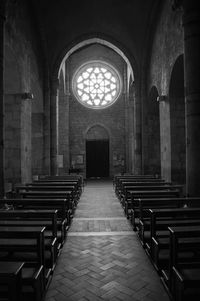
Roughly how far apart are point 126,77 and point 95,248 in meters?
16.8

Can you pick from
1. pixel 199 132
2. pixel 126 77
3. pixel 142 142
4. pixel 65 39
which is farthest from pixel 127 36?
pixel 199 132

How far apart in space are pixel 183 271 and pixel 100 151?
57.8 ft

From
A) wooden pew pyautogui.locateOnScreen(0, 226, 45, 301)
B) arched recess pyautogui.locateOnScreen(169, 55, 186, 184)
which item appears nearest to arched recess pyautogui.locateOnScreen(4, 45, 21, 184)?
arched recess pyautogui.locateOnScreen(169, 55, 186, 184)

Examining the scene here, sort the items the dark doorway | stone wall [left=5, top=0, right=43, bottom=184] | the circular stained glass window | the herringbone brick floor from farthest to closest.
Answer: the circular stained glass window, the dark doorway, stone wall [left=5, top=0, right=43, bottom=184], the herringbone brick floor

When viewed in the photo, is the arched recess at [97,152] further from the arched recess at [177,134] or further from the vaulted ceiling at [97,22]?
the arched recess at [177,134]

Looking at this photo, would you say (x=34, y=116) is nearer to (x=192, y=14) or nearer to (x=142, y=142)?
(x=142, y=142)

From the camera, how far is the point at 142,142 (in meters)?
13.6

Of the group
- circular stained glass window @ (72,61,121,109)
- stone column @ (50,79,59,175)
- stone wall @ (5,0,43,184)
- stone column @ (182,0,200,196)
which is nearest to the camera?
Answer: stone column @ (182,0,200,196)

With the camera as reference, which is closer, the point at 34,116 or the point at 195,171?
the point at 195,171

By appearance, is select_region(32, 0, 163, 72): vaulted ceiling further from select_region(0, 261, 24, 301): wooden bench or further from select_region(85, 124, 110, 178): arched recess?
select_region(0, 261, 24, 301): wooden bench

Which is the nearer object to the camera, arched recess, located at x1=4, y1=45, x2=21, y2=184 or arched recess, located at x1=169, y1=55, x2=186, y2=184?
arched recess, located at x1=4, y1=45, x2=21, y2=184

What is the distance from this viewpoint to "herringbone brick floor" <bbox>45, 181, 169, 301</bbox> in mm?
2998

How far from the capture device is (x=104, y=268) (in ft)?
12.1

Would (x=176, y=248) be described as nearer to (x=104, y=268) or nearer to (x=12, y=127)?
(x=104, y=268)
